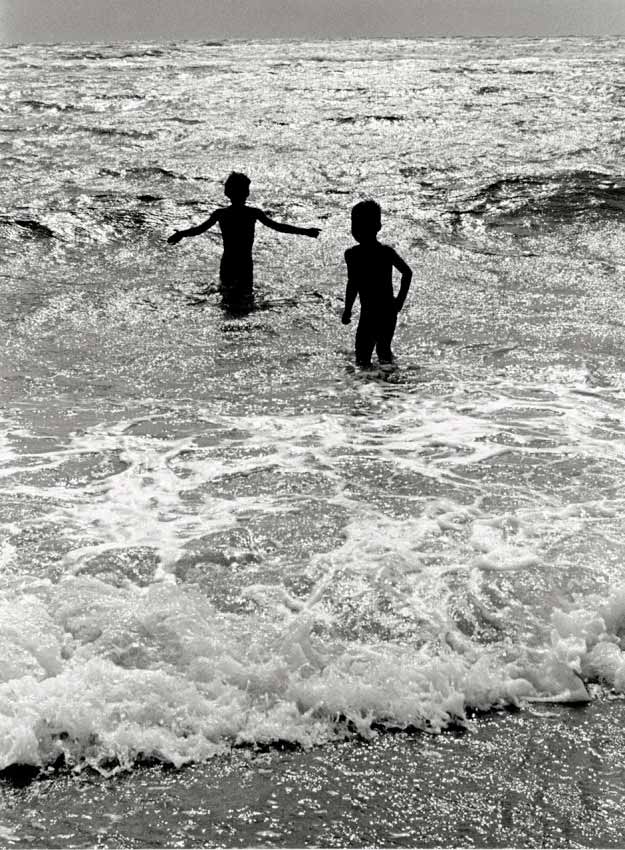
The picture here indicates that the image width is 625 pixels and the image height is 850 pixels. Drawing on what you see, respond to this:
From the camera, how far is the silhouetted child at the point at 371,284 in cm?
792

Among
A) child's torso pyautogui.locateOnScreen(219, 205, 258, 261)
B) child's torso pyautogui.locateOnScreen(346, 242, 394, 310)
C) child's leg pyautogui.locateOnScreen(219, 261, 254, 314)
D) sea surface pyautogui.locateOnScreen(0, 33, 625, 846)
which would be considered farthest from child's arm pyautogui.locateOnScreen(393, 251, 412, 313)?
child's leg pyautogui.locateOnScreen(219, 261, 254, 314)

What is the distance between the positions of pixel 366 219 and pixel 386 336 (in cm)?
108

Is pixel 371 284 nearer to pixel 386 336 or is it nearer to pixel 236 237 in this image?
pixel 386 336

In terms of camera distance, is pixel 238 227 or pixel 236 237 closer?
pixel 238 227

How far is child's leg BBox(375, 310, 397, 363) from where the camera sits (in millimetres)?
8133

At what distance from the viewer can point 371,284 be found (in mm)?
8102

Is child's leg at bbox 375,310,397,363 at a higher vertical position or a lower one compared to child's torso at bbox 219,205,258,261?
lower

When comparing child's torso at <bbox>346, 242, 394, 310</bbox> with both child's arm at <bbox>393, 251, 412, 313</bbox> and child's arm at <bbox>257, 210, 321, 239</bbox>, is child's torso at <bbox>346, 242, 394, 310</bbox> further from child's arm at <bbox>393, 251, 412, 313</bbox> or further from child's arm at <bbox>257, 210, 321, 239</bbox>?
child's arm at <bbox>257, 210, 321, 239</bbox>

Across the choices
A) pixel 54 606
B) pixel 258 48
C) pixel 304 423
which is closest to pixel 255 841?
pixel 54 606

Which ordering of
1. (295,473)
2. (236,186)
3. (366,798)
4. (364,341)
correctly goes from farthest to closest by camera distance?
1. (236,186)
2. (364,341)
3. (295,473)
4. (366,798)

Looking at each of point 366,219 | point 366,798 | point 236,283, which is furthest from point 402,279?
point 366,798

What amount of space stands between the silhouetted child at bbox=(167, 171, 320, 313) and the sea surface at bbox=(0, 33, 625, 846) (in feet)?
0.85

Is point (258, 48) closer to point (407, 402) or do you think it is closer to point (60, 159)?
point (60, 159)

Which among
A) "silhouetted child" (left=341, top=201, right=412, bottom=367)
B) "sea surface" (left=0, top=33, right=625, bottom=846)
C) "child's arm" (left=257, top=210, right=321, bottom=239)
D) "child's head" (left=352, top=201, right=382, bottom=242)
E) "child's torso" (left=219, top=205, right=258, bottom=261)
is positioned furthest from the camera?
"child's torso" (left=219, top=205, right=258, bottom=261)
